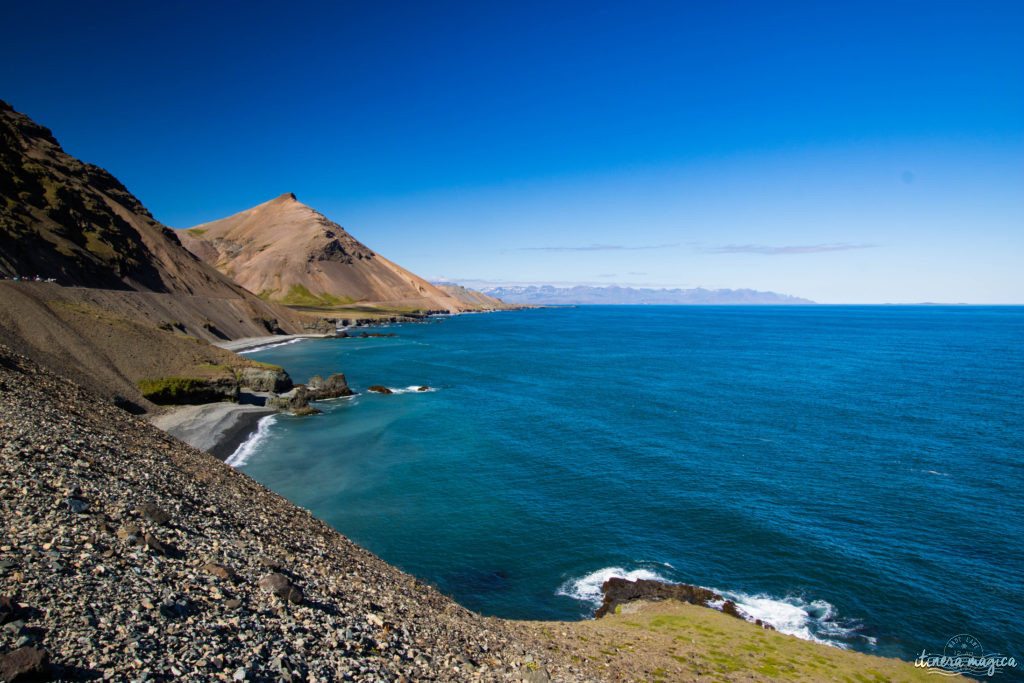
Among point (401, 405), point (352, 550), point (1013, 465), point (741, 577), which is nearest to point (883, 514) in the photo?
point (741, 577)

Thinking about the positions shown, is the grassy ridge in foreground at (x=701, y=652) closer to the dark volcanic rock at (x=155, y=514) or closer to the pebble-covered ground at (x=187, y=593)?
the pebble-covered ground at (x=187, y=593)

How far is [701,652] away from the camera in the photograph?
21.7 meters

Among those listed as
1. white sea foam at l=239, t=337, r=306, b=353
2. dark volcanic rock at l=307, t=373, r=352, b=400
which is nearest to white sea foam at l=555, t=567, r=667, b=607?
dark volcanic rock at l=307, t=373, r=352, b=400

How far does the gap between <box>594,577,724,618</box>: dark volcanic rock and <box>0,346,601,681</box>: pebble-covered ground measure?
935 centimetres

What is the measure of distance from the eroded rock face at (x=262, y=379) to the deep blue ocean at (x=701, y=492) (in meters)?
9.48

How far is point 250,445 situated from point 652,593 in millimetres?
42156

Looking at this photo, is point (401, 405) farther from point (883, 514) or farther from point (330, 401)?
point (883, 514)

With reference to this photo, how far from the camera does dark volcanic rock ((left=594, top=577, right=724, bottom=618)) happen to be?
28.2 meters

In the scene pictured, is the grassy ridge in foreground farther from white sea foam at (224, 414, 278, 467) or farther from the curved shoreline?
the curved shoreline

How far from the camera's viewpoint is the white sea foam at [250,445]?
155ft

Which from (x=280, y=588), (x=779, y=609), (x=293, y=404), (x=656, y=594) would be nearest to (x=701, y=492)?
(x=779, y=609)

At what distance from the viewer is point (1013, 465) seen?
4897 cm

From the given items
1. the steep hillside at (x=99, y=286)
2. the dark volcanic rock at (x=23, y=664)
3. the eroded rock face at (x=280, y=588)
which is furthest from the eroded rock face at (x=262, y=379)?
the dark volcanic rock at (x=23, y=664)

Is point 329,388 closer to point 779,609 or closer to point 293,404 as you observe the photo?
point 293,404
